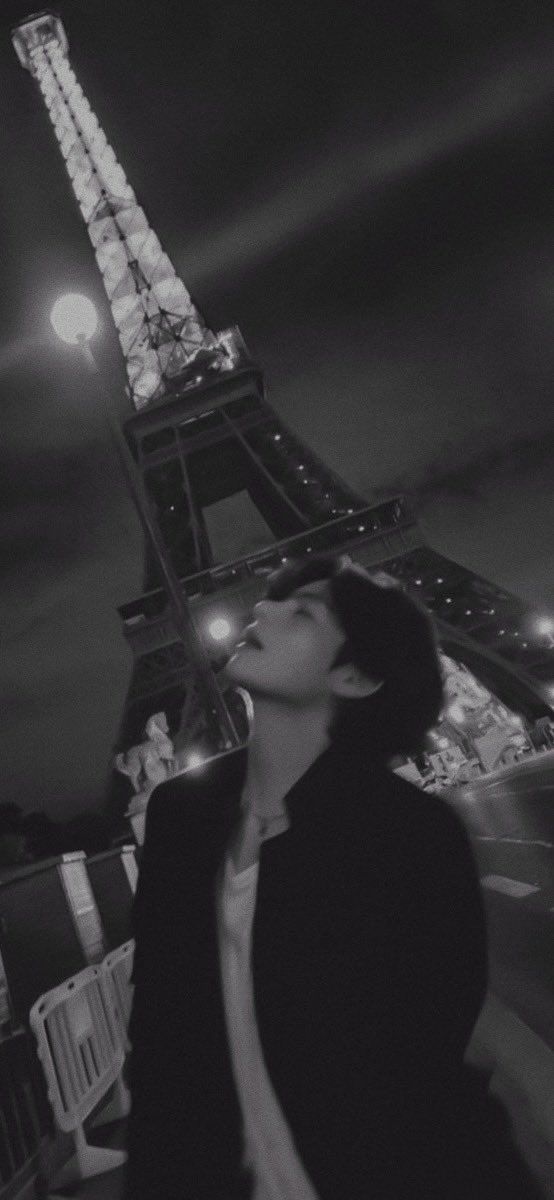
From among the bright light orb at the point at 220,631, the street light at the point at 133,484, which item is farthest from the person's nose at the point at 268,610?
the street light at the point at 133,484

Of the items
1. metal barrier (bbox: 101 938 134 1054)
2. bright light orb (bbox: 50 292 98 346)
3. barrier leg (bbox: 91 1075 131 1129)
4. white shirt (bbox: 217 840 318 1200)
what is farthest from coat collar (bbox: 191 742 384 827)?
bright light orb (bbox: 50 292 98 346)

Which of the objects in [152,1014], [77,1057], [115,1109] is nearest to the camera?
[152,1014]

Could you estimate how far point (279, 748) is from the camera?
123cm

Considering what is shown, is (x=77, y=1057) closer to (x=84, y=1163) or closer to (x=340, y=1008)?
(x=84, y=1163)

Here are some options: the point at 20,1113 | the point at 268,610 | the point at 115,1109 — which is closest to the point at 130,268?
the point at 115,1109

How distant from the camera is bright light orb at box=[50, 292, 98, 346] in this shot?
7.44 meters

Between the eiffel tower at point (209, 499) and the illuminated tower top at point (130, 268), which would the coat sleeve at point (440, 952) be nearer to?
the eiffel tower at point (209, 499)

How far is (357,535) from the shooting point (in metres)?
27.3

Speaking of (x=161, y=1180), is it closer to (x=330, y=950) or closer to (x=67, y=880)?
(x=330, y=950)

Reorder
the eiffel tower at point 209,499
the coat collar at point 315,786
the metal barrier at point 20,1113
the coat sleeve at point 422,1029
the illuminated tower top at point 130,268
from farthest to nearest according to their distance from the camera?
the illuminated tower top at point 130,268
the eiffel tower at point 209,499
the metal barrier at point 20,1113
the coat collar at point 315,786
the coat sleeve at point 422,1029

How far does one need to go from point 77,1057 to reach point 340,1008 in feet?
12.9

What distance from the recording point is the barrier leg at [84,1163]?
405 centimetres

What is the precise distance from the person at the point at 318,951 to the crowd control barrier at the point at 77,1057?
10.3ft

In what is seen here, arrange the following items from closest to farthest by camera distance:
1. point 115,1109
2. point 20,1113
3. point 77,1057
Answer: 1. point 77,1057
2. point 20,1113
3. point 115,1109
